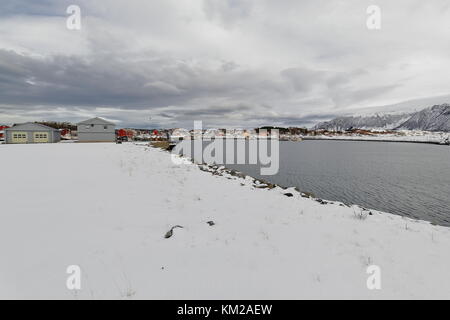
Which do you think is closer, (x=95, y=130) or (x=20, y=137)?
(x=20, y=137)

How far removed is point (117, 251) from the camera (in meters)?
5.59

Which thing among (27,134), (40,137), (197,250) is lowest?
(197,250)

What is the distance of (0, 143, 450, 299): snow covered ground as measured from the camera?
445cm

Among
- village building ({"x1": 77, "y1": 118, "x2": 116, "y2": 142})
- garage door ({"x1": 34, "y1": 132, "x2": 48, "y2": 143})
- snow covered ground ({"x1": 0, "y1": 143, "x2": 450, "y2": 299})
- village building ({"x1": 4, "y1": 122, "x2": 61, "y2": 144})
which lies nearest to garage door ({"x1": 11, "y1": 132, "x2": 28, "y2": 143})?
village building ({"x1": 4, "y1": 122, "x2": 61, "y2": 144})

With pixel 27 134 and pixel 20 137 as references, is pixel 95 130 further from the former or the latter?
pixel 20 137

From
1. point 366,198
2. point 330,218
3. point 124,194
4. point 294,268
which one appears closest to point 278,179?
point 366,198

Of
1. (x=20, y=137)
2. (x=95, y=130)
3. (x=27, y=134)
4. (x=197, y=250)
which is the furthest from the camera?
(x=95, y=130)

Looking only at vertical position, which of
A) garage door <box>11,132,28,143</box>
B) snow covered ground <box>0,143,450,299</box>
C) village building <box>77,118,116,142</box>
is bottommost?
snow covered ground <box>0,143,450,299</box>

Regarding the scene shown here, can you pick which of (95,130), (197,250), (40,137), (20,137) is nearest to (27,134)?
(20,137)

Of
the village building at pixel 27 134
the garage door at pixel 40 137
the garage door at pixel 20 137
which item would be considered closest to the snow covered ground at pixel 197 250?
the garage door at pixel 40 137

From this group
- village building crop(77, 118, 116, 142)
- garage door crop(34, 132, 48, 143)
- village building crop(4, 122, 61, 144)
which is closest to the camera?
village building crop(4, 122, 61, 144)

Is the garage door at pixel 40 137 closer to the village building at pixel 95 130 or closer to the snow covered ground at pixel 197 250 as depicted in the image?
the village building at pixel 95 130

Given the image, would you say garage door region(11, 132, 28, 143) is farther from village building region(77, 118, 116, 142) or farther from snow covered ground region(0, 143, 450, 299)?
snow covered ground region(0, 143, 450, 299)

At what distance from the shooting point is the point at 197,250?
19.6ft
